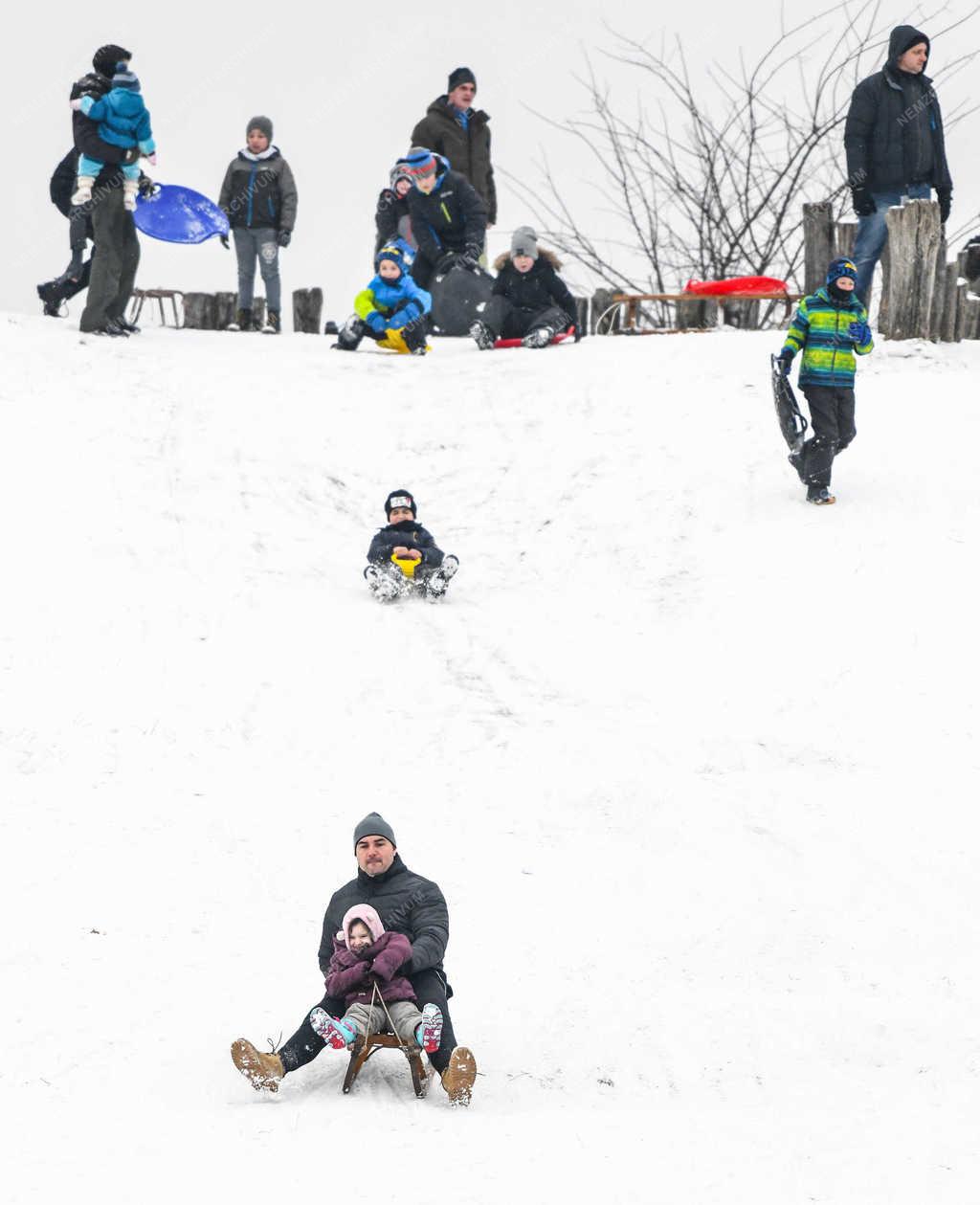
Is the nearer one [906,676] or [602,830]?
[602,830]

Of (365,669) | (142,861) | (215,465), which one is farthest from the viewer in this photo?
(215,465)

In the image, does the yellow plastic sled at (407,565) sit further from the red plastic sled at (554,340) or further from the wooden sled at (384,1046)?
the red plastic sled at (554,340)

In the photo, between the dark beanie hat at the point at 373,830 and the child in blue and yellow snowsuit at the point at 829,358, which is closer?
the dark beanie hat at the point at 373,830

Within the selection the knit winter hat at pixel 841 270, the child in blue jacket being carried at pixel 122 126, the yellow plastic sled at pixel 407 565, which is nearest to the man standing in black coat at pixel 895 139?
the knit winter hat at pixel 841 270

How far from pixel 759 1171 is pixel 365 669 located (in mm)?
4582

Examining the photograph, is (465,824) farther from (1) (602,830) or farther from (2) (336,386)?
(2) (336,386)

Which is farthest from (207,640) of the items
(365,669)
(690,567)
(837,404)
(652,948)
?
(837,404)

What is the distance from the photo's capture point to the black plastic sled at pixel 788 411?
9.77 metres

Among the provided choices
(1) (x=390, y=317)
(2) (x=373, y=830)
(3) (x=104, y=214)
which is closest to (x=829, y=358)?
(2) (x=373, y=830)

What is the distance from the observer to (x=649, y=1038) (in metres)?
5.30

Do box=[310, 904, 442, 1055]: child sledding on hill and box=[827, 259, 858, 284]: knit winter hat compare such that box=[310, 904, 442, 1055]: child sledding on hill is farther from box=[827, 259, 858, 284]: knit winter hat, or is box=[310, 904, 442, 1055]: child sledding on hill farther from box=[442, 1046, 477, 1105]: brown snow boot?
box=[827, 259, 858, 284]: knit winter hat

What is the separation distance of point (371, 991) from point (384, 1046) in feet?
0.64

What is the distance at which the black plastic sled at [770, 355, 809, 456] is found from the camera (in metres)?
9.77

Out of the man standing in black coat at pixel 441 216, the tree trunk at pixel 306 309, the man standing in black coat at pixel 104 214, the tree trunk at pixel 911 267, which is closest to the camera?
the tree trunk at pixel 911 267
